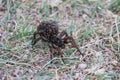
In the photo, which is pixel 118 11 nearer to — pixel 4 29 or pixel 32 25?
pixel 32 25

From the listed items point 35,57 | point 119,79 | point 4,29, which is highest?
point 4,29

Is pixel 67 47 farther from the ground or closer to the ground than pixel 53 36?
closer to the ground

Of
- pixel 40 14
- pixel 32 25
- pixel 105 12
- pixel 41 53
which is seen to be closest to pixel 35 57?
pixel 41 53

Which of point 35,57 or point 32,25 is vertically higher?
point 32,25

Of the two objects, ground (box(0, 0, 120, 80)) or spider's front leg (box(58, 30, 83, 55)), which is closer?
ground (box(0, 0, 120, 80))

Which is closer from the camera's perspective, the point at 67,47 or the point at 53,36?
the point at 53,36

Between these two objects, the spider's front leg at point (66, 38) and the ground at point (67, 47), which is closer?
the ground at point (67, 47)

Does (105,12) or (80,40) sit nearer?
(80,40)

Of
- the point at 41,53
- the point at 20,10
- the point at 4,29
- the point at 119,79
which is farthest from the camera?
the point at 20,10
